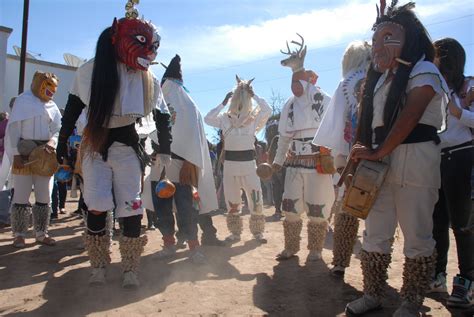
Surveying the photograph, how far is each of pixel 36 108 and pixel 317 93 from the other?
338cm

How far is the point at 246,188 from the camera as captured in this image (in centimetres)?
616

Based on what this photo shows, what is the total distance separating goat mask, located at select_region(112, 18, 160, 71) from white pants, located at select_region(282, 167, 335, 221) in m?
1.97

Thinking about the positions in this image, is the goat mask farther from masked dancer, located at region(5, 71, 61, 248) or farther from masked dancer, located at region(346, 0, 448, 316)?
masked dancer, located at region(5, 71, 61, 248)

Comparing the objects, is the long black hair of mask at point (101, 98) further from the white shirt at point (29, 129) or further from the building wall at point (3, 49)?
the building wall at point (3, 49)

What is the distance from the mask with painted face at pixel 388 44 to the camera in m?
2.75

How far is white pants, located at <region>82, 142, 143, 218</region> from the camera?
3387mm

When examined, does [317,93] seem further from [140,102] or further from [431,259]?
[431,259]

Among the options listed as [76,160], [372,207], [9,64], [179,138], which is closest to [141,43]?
[179,138]

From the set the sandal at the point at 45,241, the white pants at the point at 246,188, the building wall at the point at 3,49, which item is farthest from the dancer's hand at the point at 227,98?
the building wall at the point at 3,49

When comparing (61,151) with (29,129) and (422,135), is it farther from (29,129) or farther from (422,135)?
(422,135)

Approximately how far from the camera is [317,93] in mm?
4641

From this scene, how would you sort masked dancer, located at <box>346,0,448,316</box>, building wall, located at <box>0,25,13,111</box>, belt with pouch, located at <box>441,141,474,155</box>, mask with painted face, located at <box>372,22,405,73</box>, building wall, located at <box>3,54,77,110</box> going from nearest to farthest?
masked dancer, located at <box>346,0,448,316</box>, mask with painted face, located at <box>372,22,405,73</box>, belt with pouch, located at <box>441,141,474,155</box>, building wall, located at <box>0,25,13,111</box>, building wall, located at <box>3,54,77,110</box>

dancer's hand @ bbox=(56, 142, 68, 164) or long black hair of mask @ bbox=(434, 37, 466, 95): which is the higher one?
long black hair of mask @ bbox=(434, 37, 466, 95)

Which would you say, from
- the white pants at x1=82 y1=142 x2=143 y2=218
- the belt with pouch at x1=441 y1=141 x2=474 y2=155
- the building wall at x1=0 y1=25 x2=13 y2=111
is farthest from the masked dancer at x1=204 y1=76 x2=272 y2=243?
the building wall at x1=0 y1=25 x2=13 y2=111
